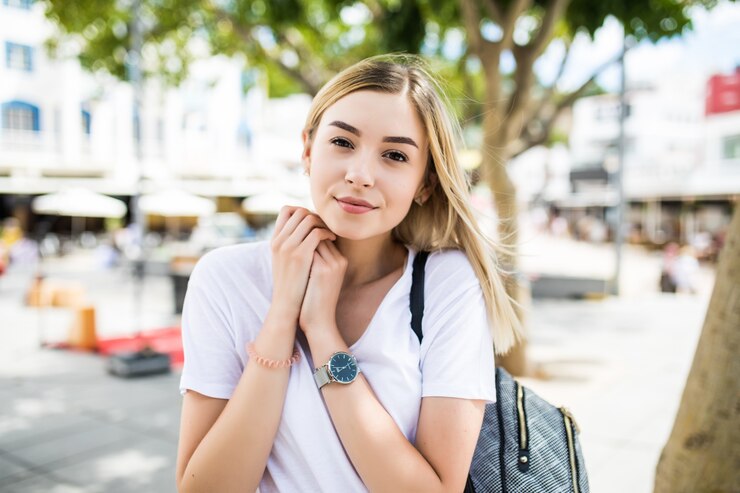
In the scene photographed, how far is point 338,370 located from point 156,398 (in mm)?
5212

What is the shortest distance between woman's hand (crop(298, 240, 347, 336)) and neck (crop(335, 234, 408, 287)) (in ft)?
0.40

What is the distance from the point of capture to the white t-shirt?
1.38 m

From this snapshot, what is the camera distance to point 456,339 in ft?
4.68

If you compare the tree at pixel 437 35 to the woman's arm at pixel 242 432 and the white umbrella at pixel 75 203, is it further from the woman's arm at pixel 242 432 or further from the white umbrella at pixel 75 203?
the white umbrella at pixel 75 203

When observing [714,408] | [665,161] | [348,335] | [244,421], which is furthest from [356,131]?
[665,161]

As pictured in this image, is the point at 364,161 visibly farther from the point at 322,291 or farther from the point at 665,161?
the point at 665,161

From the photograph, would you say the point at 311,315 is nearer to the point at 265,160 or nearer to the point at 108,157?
the point at 108,157

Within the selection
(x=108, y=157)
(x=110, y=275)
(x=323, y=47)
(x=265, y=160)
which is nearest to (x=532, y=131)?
(x=323, y=47)

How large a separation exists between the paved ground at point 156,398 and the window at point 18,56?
19082mm

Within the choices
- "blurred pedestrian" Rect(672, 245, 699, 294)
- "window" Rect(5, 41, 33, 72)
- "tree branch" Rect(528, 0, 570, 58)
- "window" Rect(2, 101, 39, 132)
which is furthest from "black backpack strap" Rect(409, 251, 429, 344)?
"window" Rect(2, 101, 39, 132)

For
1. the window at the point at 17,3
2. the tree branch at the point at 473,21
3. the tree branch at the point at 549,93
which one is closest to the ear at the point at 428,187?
the tree branch at the point at 473,21

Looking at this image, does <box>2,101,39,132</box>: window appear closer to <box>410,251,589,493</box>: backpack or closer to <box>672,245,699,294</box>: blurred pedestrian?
<box>672,245,699,294</box>: blurred pedestrian

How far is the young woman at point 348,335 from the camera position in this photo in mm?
1343

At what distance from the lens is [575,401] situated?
5.96m
